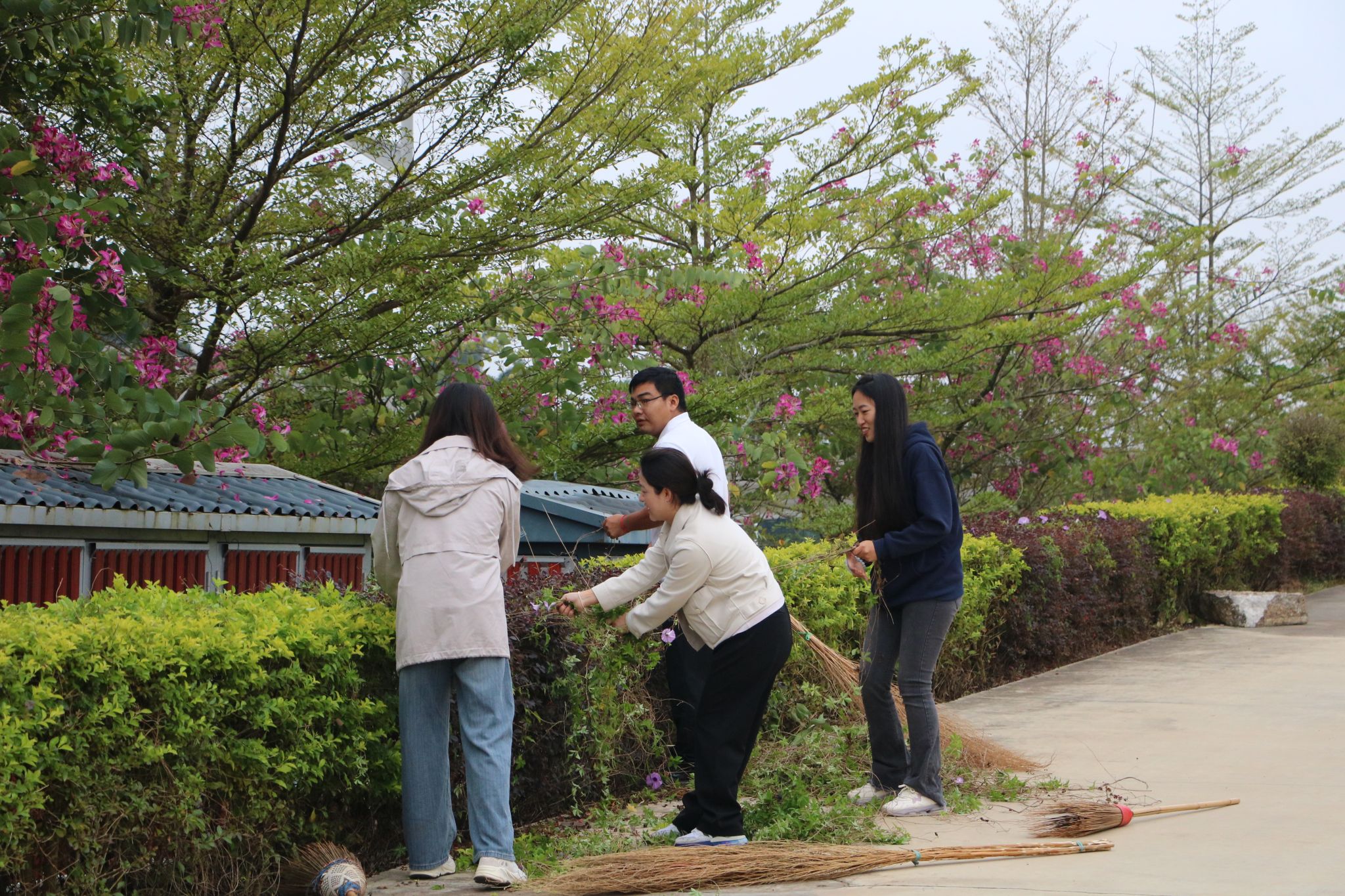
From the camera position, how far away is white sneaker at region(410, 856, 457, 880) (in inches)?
165

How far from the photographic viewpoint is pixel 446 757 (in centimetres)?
424

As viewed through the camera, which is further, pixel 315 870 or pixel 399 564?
pixel 399 564

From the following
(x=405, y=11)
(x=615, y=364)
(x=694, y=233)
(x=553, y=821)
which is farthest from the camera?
(x=694, y=233)

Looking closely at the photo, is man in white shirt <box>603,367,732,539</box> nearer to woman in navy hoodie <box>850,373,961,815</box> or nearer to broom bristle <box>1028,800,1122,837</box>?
woman in navy hoodie <box>850,373,961,815</box>

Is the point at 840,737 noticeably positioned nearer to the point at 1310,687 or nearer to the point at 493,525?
the point at 493,525

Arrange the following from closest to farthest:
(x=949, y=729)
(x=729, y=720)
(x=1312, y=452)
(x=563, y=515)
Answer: (x=729, y=720), (x=949, y=729), (x=563, y=515), (x=1312, y=452)

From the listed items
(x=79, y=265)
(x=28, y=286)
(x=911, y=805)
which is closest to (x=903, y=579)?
(x=911, y=805)

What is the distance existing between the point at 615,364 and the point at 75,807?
24.1 feet

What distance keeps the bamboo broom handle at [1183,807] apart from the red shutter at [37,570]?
5.42m

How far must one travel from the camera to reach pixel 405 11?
771 centimetres

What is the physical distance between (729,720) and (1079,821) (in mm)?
1398

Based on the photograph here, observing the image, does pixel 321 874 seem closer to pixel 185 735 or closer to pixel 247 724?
pixel 247 724

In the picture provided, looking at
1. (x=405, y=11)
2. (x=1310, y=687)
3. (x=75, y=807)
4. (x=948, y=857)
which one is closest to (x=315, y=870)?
(x=75, y=807)

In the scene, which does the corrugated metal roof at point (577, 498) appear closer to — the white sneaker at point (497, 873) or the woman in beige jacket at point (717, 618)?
the woman in beige jacket at point (717, 618)
